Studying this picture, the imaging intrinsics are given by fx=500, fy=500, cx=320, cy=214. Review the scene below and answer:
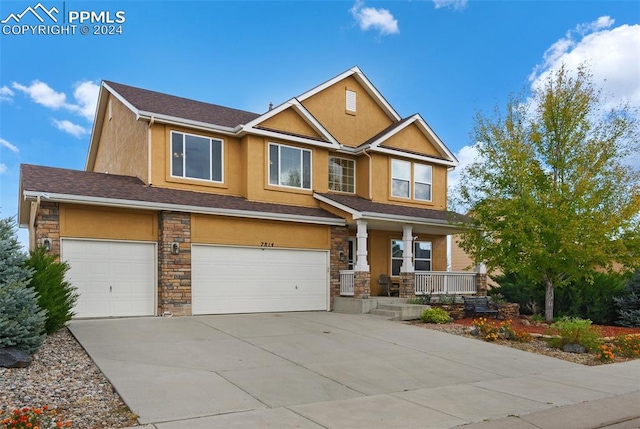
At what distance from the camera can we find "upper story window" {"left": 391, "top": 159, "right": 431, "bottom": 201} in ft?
66.8

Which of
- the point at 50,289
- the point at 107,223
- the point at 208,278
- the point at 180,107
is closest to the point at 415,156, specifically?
the point at 180,107

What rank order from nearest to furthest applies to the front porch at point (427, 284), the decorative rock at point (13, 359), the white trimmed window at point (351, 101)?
the decorative rock at point (13, 359) < the front porch at point (427, 284) < the white trimmed window at point (351, 101)

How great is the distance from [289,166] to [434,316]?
7.27 meters

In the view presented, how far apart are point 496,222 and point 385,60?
8.00 m

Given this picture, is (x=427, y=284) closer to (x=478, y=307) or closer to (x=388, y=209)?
(x=478, y=307)

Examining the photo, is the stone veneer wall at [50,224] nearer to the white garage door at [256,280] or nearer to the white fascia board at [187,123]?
the white garage door at [256,280]

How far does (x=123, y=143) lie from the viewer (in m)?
Answer: 18.3

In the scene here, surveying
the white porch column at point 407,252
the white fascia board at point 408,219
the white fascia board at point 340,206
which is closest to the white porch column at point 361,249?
the white fascia board at point 340,206

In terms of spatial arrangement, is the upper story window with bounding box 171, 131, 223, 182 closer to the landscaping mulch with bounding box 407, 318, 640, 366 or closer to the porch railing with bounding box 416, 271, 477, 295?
the porch railing with bounding box 416, 271, 477, 295

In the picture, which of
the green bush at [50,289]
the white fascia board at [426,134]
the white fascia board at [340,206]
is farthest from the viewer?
the white fascia board at [426,134]

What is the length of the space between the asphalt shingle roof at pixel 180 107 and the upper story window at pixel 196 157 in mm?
657

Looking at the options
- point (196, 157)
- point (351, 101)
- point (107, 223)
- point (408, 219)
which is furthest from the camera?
point (351, 101)

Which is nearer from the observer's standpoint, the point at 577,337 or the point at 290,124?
the point at 577,337

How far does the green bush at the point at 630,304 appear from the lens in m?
16.6
